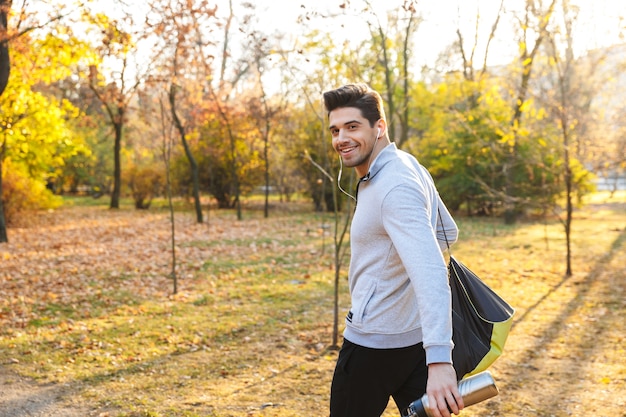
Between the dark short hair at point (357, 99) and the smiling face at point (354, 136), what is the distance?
0.02 meters

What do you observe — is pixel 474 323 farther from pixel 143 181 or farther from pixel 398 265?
pixel 143 181

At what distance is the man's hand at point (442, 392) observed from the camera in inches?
72.9

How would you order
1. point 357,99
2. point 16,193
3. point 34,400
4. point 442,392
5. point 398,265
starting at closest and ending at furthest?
1. point 442,392
2. point 398,265
3. point 357,99
4. point 34,400
5. point 16,193

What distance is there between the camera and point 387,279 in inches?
85.6

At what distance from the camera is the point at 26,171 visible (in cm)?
1938

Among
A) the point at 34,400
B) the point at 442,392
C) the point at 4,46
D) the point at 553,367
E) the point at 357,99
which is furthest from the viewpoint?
the point at 4,46

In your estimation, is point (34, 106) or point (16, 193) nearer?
point (34, 106)

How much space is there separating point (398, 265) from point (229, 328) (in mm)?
5068

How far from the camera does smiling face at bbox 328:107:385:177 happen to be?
7.48ft

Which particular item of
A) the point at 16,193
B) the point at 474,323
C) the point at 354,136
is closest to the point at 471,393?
the point at 474,323

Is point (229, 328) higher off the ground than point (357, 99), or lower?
lower

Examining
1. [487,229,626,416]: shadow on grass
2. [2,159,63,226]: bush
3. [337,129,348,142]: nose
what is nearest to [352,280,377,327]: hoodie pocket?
[337,129,348,142]: nose

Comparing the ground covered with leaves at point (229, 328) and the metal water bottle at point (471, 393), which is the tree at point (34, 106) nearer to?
the ground covered with leaves at point (229, 328)

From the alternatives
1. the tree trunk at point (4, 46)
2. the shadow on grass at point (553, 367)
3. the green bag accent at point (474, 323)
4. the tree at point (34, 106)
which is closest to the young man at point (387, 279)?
the green bag accent at point (474, 323)
